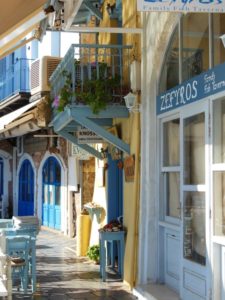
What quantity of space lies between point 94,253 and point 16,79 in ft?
34.6

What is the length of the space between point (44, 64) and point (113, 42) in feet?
18.2

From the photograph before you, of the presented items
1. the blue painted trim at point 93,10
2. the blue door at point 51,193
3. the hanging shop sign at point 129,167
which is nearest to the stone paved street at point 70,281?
the hanging shop sign at point 129,167

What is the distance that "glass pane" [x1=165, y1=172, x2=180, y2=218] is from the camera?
822cm

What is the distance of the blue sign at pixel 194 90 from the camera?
21.5 feet

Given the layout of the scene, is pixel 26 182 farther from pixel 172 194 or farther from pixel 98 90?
pixel 172 194

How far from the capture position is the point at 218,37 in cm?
687

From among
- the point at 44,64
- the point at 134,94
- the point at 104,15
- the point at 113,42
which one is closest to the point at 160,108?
the point at 134,94

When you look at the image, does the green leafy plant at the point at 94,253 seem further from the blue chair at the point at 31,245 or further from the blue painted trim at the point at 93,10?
the blue painted trim at the point at 93,10

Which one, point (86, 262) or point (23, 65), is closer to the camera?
point (86, 262)

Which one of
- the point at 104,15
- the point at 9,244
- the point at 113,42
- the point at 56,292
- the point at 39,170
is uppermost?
the point at 104,15

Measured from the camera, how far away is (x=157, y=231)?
28.6 ft

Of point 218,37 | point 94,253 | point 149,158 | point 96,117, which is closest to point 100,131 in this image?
point 96,117

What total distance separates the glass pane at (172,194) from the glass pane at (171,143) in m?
0.19

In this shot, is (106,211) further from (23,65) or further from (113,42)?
(23,65)
